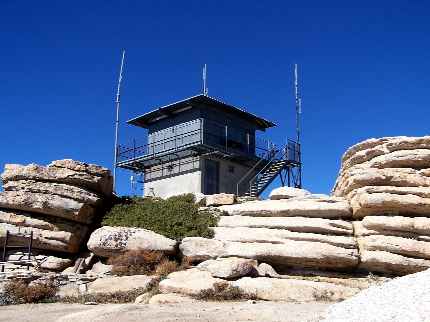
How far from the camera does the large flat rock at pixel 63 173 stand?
992 inches

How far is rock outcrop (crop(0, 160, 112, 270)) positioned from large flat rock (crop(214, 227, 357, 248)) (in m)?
6.77

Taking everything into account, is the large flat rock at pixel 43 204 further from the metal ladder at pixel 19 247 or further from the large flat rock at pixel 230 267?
the large flat rock at pixel 230 267

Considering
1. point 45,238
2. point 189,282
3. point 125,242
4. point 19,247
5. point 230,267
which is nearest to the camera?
point 189,282

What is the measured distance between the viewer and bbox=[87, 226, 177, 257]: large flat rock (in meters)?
21.9

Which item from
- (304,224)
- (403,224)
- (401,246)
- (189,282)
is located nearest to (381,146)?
(403,224)

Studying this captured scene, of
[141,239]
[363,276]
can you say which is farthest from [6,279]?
[363,276]

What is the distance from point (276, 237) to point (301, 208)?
220 centimetres

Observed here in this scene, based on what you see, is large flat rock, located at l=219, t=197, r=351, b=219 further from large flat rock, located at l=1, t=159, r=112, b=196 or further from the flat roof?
the flat roof

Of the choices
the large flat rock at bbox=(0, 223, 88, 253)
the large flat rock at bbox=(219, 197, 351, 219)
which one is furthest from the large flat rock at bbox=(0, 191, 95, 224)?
the large flat rock at bbox=(219, 197, 351, 219)

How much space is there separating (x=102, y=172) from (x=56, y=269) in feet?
19.3

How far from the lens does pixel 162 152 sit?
127 ft

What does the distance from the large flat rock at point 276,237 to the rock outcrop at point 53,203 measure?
266 inches

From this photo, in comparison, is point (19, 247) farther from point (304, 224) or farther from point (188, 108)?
point (188, 108)

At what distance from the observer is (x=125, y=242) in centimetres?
2206
